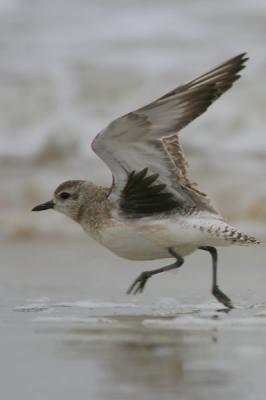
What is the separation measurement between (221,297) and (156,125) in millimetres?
929

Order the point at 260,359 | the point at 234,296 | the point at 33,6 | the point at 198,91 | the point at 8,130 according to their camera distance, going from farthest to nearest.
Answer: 1. the point at 33,6
2. the point at 8,130
3. the point at 234,296
4. the point at 198,91
5. the point at 260,359

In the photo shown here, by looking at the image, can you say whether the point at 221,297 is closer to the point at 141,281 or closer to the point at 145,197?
the point at 141,281

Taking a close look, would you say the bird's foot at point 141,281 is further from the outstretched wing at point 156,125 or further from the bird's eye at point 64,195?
the bird's eye at point 64,195

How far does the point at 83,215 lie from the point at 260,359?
2187 millimetres

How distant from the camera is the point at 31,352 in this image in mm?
4754

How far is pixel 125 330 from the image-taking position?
529cm

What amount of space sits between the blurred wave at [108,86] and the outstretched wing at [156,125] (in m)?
2.95

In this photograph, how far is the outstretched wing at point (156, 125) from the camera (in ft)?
19.5

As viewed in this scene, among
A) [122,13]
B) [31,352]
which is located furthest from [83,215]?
[122,13]

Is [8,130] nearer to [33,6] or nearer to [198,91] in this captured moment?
[33,6]

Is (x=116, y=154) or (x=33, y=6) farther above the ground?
(x=33, y=6)

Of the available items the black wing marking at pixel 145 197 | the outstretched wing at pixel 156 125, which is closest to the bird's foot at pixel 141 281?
the black wing marking at pixel 145 197

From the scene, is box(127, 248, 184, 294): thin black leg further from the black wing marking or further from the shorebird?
the black wing marking

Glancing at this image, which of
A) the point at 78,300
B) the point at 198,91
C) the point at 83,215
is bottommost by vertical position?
the point at 78,300
